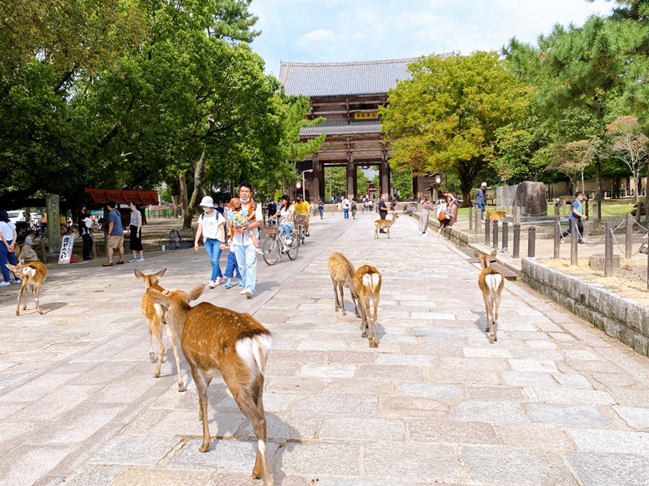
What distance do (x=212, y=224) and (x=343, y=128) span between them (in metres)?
41.8

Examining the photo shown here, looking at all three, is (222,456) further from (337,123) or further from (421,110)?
(337,123)

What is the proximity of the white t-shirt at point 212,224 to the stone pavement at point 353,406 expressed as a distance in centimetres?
206

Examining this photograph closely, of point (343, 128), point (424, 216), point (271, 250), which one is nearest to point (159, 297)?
point (271, 250)

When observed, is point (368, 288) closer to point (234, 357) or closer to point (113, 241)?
point (234, 357)

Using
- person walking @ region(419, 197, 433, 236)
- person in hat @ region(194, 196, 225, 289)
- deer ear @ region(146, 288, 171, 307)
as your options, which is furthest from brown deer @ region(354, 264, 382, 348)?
person walking @ region(419, 197, 433, 236)

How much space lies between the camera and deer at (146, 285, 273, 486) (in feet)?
8.52

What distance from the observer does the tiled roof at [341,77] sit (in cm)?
4959

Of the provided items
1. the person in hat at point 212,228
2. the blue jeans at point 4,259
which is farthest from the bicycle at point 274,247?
the blue jeans at point 4,259

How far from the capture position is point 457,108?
34.3 m

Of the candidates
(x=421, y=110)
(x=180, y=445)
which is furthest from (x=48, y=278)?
(x=421, y=110)

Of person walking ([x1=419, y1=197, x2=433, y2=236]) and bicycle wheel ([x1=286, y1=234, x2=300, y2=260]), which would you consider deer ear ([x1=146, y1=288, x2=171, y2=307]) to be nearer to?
bicycle wheel ([x1=286, y1=234, x2=300, y2=260])

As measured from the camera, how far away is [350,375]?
431 cm

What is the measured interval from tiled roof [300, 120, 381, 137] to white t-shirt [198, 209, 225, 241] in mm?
39981

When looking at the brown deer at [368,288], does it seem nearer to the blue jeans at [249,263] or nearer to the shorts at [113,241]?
the blue jeans at [249,263]
